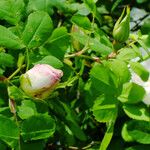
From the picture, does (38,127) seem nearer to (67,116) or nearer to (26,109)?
(26,109)

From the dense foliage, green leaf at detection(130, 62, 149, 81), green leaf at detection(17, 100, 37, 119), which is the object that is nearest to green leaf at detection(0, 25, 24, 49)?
the dense foliage

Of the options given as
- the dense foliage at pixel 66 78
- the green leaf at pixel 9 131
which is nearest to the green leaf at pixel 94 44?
the dense foliage at pixel 66 78

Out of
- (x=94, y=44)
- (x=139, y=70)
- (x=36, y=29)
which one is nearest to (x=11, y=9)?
(x=36, y=29)

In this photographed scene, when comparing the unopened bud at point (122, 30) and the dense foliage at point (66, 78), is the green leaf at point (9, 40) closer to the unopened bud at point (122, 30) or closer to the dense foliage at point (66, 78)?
the dense foliage at point (66, 78)

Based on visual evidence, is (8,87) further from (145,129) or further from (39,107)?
(145,129)

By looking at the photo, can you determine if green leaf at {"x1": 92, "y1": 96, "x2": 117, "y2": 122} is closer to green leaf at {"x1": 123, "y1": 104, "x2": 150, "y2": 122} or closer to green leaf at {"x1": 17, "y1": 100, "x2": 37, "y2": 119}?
green leaf at {"x1": 123, "y1": 104, "x2": 150, "y2": 122}

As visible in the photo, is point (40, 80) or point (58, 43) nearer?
point (40, 80)

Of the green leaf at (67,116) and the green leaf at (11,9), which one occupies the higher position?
the green leaf at (11,9)
